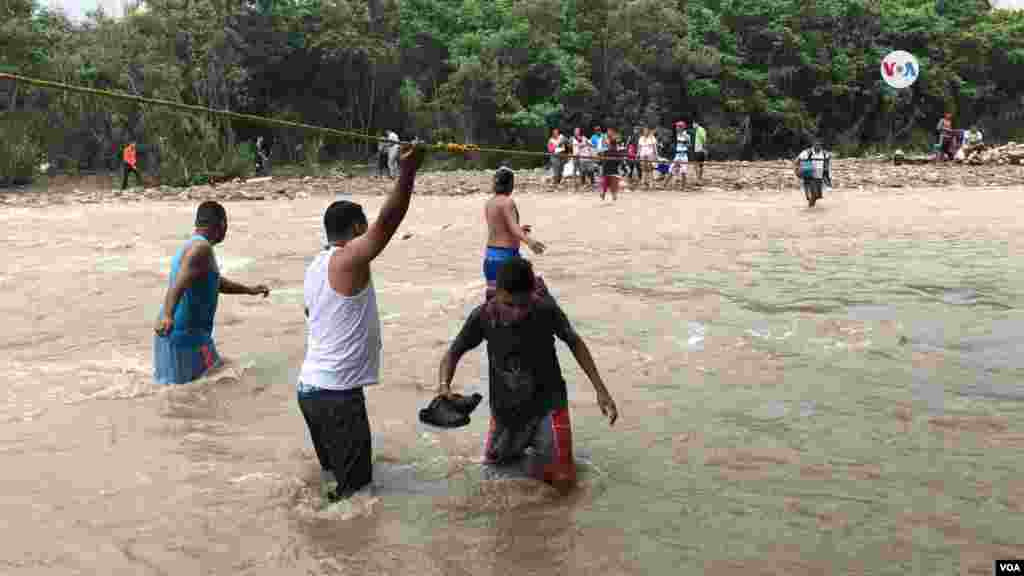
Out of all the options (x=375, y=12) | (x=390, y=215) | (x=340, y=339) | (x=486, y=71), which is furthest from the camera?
(x=375, y=12)

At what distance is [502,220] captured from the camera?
7.78 meters

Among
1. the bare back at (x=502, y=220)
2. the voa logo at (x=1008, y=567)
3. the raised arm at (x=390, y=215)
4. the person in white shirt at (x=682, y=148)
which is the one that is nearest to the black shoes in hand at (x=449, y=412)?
the raised arm at (x=390, y=215)

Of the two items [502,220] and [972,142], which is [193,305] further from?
[972,142]

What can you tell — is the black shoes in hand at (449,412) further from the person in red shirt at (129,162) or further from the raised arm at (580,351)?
the person in red shirt at (129,162)

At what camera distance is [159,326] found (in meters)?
6.09

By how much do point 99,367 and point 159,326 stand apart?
2075mm

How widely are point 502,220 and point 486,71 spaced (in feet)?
77.8

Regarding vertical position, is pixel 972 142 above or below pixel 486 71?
below

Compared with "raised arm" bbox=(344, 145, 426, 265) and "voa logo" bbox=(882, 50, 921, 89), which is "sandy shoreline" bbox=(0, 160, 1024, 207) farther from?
"raised arm" bbox=(344, 145, 426, 265)

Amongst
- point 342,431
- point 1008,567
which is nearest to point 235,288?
point 342,431

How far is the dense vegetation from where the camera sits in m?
28.9

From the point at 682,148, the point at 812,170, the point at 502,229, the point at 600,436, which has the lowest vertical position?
the point at 600,436

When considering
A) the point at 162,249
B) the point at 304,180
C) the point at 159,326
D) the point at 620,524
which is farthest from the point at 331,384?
the point at 304,180

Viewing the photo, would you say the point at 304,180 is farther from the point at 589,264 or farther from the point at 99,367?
the point at 99,367
